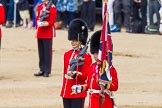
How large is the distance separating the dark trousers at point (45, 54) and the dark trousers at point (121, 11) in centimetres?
762

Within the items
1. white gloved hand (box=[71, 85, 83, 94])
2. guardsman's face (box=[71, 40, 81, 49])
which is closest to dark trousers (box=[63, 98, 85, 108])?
white gloved hand (box=[71, 85, 83, 94])

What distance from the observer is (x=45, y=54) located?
1633 cm

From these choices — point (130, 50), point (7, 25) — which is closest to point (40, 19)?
point (130, 50)

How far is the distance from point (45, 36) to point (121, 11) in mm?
8533

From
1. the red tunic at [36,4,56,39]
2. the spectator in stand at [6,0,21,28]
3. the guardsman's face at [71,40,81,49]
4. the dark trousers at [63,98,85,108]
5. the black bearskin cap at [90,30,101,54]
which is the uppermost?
the black bearskin cap at [90,30,101,54]

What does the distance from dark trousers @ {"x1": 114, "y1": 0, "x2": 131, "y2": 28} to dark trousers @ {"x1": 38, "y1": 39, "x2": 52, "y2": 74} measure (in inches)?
300

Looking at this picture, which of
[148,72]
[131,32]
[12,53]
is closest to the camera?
[148,72]

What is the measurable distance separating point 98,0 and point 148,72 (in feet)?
31.8

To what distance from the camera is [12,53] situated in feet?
65.7

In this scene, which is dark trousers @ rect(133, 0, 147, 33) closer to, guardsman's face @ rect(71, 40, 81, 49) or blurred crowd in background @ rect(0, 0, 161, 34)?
blurred crowd in background @ rect(0, 0, 161, 34)

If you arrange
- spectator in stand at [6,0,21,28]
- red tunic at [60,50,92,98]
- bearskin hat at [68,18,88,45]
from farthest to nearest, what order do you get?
spectator in stand at [6,0,21,28]
bearskin hat at [68,18,88,45]
red tunic at [60,50,92,98]

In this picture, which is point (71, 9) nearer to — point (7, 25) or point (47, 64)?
point (7, 25)

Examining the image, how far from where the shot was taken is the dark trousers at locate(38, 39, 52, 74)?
639 inches

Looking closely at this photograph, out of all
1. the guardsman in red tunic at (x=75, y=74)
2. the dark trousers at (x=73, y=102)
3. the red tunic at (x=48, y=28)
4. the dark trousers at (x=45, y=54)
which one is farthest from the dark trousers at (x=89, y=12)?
the dark trousers at (x=73, y=102)
